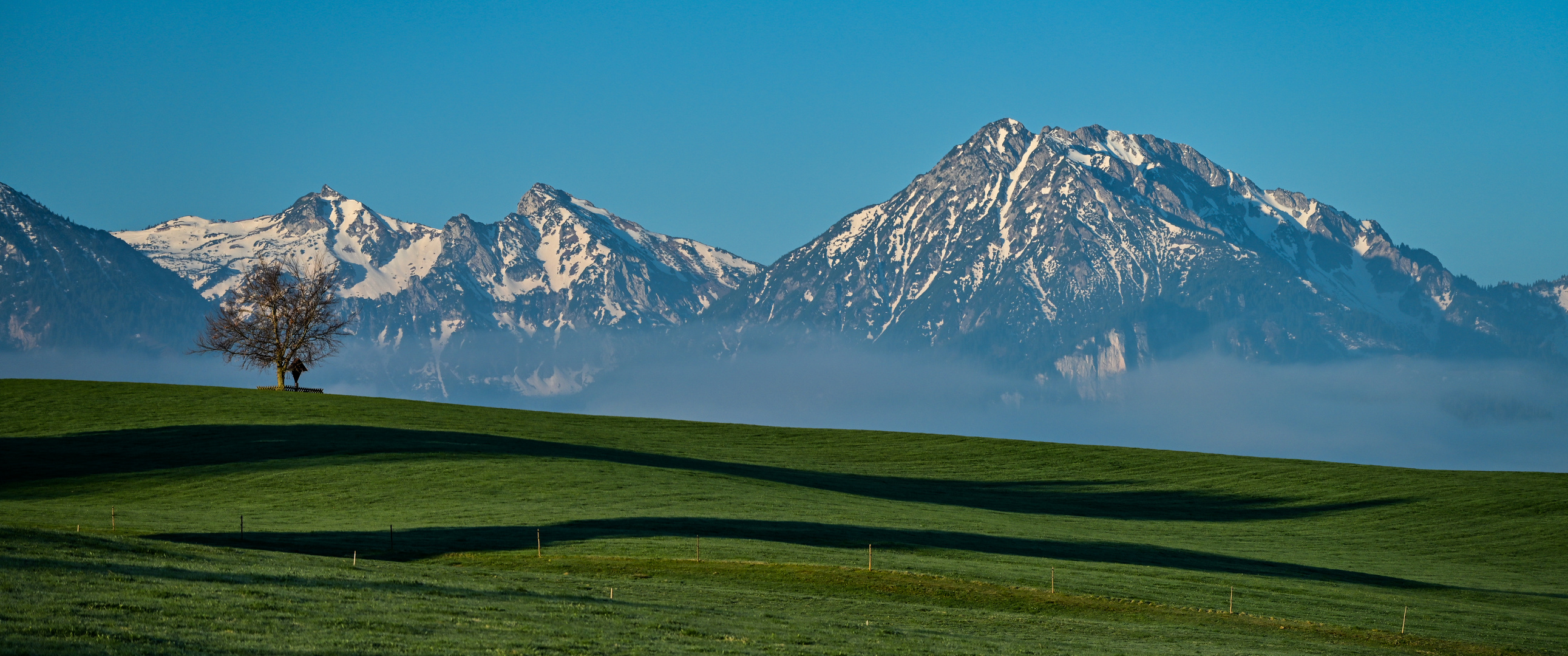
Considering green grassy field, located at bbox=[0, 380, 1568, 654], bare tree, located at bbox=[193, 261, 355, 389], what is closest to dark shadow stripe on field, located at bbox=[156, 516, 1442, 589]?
green grassy field, located at bbox=[0, 380, 1568, 654]

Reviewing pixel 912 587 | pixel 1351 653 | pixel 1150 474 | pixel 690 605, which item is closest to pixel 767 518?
pixel 912 587

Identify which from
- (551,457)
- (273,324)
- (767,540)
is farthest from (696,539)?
(273,324)

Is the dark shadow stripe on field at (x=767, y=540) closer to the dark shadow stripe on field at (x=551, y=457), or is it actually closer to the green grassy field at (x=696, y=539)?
the green grassy field at (x=696, y=539)

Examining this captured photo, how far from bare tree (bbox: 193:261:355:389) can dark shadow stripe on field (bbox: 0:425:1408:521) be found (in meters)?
20.9

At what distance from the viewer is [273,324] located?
95.4 meters

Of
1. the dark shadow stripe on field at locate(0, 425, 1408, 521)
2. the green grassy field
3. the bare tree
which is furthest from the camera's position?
the bare tree

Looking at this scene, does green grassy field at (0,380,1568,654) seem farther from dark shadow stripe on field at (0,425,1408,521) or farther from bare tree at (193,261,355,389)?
bare tree at (193,261,355,389)

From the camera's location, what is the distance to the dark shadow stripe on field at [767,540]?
4509 centimetres

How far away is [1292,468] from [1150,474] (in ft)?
35.5

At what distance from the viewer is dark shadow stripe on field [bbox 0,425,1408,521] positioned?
65.8 meters

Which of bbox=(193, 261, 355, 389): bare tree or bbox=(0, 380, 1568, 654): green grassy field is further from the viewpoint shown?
bbox=(193, 261, 355, 389): bare tree

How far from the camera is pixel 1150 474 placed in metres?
87.1

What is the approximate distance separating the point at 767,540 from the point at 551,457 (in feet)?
81.5

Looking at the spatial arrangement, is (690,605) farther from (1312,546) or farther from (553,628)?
(1312,546)
